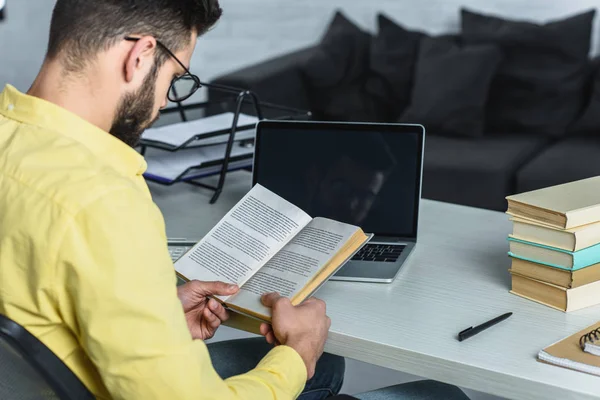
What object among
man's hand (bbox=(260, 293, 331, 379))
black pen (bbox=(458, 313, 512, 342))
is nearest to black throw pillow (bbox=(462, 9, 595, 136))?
black pen (bbox=(458, 313, 512, 342))

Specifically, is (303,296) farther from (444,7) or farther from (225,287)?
(444,7)

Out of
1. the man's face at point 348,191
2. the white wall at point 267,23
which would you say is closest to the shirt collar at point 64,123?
the man's face at point 348,191

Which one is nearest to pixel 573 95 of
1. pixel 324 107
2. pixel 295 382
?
pixel 324 107

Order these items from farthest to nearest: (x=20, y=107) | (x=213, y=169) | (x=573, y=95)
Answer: (x=573, y=95) → (x=213, y=169) → (x=20, y=107)

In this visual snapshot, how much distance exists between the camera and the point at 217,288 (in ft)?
4.18

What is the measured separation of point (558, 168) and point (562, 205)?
5.48 feet

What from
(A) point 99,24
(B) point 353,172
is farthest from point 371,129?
(A) point 99,24

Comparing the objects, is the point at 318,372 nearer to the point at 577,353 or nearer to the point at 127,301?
the point at 577,353

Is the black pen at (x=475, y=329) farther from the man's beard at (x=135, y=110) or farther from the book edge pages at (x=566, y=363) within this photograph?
the man's beard at (x=135, y=110)

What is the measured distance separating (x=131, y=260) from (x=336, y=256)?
1.71ft

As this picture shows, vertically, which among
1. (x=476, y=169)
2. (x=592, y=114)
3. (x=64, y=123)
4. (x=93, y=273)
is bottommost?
(x=476, y=169)

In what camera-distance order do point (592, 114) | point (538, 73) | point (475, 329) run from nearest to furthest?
point (475, 329), point (592, 114), point (538, 73)

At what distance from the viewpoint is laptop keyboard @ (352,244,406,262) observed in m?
1.48

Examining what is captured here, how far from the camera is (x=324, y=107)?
3.61 m
